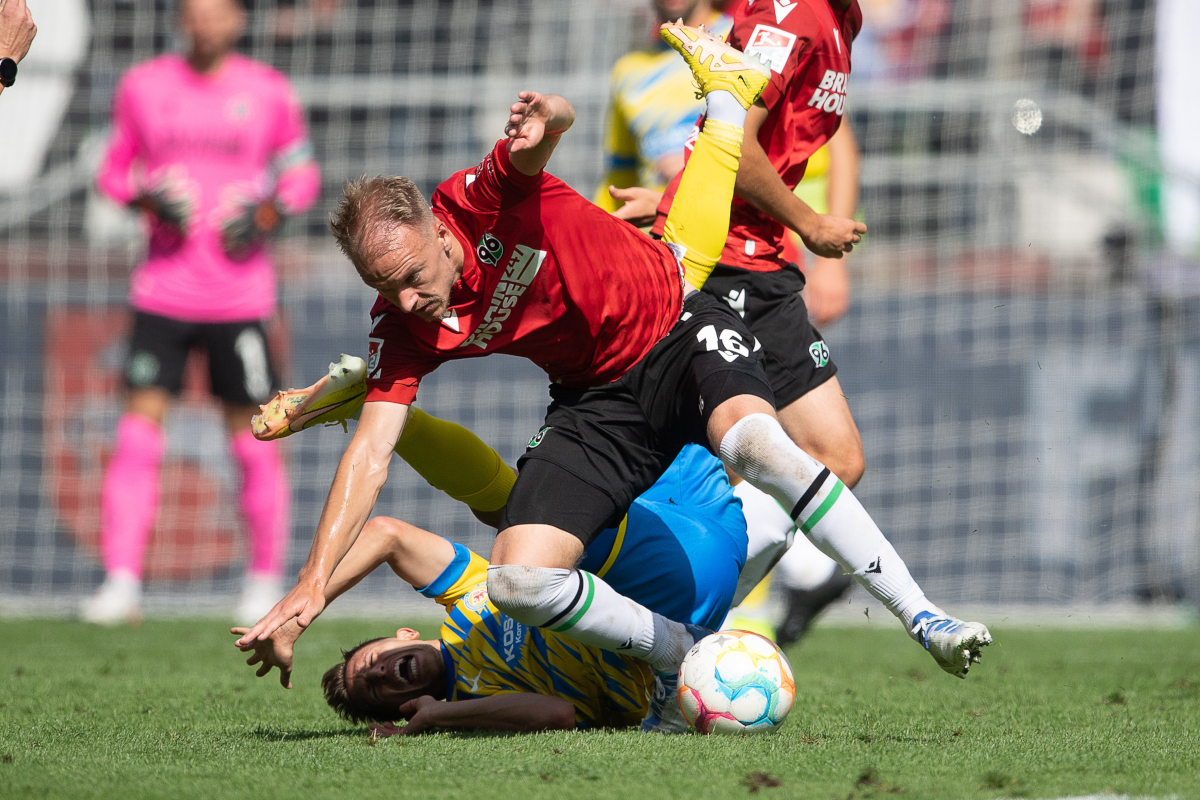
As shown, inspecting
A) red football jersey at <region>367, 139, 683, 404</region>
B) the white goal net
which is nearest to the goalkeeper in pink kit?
the white goal net

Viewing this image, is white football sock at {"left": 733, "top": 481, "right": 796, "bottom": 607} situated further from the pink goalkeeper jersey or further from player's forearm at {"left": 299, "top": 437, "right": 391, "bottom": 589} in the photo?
the pink goalkeeper jersey

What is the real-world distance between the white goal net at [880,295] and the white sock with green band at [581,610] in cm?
456

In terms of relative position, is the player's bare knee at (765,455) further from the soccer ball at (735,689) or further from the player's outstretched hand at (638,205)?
the player's outstretched hand at (638,205)

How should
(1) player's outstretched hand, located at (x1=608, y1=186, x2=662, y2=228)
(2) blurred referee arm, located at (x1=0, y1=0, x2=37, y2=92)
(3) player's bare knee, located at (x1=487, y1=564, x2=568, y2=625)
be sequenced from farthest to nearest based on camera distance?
(1) player's outstretched hand, located at (x1=608, y1=186, x2=662, y2=228) < (2) blurred referee arm, located at (x1=0, y1=0, x2=37, y2=92) < (3) player's bare knee, located at (x1=487, y1=564, x2=568, y2=625)

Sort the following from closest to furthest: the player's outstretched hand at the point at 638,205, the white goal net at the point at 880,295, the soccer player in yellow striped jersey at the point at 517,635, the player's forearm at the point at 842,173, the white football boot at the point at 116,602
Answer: the soccer player in yellow striped jersey at the point at 517,635 < the player's outstretched hand at the point at 638,205 < the player's forearm at the point at 842,173 < the white football boot at the point at 116,602 < the white goal net at the point at 880,295

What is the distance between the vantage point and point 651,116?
4.78 metres

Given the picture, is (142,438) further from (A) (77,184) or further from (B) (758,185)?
(B) (758,185)

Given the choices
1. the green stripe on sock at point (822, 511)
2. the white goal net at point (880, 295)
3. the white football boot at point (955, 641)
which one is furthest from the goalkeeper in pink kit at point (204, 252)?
the white football boot at point (955, 641)

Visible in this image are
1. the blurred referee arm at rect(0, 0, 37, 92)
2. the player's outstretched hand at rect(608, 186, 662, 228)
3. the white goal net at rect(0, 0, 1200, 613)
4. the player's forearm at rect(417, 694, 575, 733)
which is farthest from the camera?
the white goal net at rect(0, 0, 1200, 613)

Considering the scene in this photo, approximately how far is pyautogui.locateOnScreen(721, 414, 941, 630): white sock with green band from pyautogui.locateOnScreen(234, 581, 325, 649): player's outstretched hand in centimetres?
99

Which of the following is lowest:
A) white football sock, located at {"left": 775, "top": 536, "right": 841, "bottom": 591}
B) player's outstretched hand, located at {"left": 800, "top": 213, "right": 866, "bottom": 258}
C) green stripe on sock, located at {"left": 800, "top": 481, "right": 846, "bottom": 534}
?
white football sock, located at {"left": 775, "top": 536, "right": 841, "bottom": 591}

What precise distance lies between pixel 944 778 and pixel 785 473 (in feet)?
2.57

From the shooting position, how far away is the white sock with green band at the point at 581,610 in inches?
114

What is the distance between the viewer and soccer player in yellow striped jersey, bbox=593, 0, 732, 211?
15.6ft
